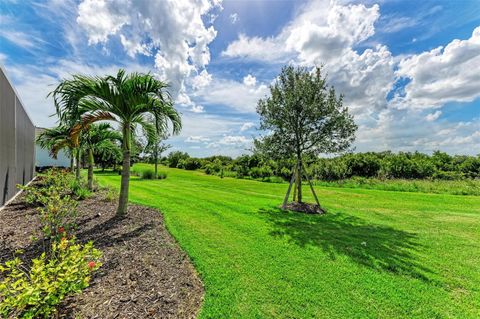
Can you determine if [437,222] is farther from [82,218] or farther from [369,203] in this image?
[82,218]

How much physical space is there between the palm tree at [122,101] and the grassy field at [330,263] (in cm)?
268

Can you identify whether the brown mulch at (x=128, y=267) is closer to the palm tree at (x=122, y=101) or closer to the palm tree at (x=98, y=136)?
the palm tree at (x=122, y=101)

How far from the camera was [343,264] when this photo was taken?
4.07 metres

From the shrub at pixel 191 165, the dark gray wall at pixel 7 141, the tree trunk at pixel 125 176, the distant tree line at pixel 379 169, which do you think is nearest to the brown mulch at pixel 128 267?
the tree trunk at pixel 125 176

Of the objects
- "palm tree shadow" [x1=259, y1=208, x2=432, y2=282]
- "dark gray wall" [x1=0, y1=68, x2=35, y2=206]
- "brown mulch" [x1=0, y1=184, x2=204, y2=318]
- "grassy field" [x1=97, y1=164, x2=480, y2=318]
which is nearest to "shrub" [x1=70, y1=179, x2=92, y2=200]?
"dark gray wall" [x1=0, y1=68, x2=35, y2=206]

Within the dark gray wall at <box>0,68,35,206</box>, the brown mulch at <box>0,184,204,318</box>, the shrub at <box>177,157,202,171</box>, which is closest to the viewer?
the brown mulch at <box>0,184,204,318</box>

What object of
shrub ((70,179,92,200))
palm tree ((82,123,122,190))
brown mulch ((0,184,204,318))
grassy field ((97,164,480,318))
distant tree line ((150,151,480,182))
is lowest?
grassy field ((97,164,480,318))

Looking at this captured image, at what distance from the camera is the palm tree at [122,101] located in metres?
5.49

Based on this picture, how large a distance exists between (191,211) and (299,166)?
4.45 meters

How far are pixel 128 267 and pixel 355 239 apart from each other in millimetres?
4921

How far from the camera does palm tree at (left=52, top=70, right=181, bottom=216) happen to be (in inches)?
216

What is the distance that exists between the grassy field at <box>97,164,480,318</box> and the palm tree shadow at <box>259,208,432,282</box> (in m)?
0.02

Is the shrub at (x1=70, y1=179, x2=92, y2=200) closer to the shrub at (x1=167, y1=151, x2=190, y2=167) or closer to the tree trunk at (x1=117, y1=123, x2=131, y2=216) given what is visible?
the tree trunk at (x1=117, y1=123, x2=131, y2=216)

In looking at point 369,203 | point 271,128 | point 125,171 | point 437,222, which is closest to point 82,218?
point 125,171
